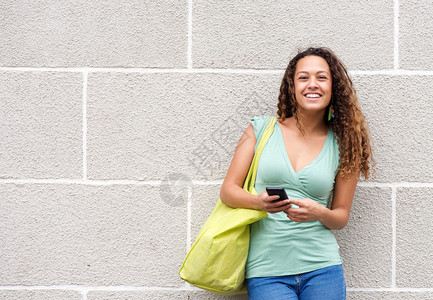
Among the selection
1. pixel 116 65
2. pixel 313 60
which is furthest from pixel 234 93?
pixel 116 65

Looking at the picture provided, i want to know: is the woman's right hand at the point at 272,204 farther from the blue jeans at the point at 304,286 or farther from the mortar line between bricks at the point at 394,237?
the mortar line between bricks at the point at 394,237

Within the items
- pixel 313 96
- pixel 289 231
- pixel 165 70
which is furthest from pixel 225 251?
pixel 165 70

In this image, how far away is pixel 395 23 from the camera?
292 centimetres

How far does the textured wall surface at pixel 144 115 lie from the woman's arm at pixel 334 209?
542 mm

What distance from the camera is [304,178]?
2.38 metres

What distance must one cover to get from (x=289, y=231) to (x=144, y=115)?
1.20 meters

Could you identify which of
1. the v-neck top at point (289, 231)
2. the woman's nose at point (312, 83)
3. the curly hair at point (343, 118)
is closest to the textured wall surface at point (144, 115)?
the curly hair at point (343, 118)

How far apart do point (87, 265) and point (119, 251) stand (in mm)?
227

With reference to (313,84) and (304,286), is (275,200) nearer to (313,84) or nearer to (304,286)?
(304,286)

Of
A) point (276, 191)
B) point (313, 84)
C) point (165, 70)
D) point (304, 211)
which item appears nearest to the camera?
point (276, 191)

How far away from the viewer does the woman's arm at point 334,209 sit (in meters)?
2.32

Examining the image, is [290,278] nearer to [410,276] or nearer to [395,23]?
[410,276]

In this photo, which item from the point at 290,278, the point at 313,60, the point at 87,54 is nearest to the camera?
the point at 290,278

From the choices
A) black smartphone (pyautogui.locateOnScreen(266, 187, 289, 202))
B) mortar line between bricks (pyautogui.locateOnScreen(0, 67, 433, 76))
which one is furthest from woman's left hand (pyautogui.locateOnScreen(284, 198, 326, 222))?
mortar line between bricks (pyautogui.locateOnScreen(0, 67, 433, 76))
